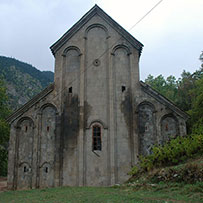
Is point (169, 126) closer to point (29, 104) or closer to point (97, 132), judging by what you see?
point (97, 132)

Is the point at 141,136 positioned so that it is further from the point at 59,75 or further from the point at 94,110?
the point at 59,75

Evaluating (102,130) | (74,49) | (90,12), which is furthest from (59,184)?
(90,12)

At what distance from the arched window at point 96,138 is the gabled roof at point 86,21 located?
7180 mm

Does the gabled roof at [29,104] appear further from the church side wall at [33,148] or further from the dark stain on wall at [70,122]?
the dark stain on wall at [70,122]

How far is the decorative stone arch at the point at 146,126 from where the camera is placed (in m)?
17.4

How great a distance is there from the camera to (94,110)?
18.3 m

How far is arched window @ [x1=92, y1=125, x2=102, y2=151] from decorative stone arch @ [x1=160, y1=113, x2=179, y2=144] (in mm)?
4468

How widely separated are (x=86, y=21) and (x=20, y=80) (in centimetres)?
8840

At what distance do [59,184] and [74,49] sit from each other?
10.4 m

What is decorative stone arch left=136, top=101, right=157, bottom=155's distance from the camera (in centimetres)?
1738

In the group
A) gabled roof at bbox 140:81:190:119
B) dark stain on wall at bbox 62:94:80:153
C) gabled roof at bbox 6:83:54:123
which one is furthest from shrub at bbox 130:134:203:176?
gabled roof at bbox 6:83:54:123

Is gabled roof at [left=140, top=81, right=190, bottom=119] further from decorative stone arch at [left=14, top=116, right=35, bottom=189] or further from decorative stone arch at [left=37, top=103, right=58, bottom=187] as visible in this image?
decorative stone arch at [left=14, top=116, right=35, bottom=189]

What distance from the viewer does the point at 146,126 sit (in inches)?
701

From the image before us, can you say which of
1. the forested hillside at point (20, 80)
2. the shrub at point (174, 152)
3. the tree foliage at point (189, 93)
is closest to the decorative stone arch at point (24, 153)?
the shrub at point (174, 152)
